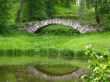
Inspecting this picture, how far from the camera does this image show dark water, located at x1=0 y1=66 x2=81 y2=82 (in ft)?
70.4

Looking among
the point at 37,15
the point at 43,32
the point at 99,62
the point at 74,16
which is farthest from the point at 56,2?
the point at 99,62

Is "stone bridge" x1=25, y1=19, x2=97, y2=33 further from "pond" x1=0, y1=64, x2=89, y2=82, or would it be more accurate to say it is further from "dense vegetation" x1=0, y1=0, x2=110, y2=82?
"pond" x1=0, y1=64, x2=89, y2=82

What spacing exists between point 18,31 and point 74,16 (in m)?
14.6

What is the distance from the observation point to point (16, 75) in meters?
23.6

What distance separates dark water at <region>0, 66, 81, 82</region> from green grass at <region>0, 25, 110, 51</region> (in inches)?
368

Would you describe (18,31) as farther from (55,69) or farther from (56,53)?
(55,69)

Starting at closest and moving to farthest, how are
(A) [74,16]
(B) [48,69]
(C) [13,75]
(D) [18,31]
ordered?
(C) [13,75] → (B) [48,69] → (D) [18,31] → (A) [74,16]

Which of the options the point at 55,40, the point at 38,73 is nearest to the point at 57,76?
the point at 38,73

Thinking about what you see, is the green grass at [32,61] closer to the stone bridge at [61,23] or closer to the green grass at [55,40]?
the green grass at [55,40]

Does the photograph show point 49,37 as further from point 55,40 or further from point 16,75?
point 16,75

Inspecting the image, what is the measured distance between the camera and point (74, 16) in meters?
59.0

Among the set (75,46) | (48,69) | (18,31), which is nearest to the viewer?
(48,69)

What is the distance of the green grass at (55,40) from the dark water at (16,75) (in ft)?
30.7

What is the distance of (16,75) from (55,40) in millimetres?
19635
